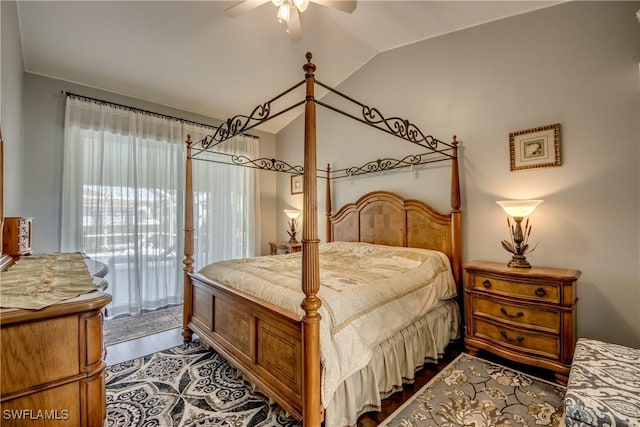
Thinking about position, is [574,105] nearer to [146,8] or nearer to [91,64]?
[146,8]

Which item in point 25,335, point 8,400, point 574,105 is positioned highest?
point 574,105

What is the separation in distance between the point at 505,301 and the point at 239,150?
4288 mm

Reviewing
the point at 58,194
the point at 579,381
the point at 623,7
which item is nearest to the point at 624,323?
the point at 579,381

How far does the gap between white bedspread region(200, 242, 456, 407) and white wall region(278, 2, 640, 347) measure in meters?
0.87

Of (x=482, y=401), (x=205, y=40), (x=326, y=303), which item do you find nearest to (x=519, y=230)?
(x=482, y=401)

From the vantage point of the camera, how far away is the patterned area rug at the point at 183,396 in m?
1.84

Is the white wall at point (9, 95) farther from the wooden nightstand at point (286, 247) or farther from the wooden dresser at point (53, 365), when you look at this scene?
the wooden nightstand at point (286, 247)

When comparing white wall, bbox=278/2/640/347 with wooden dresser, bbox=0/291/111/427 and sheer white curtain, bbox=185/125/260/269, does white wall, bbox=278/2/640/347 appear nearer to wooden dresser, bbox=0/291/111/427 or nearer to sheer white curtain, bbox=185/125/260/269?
sheer white curtain, bbox=185/125/260/269

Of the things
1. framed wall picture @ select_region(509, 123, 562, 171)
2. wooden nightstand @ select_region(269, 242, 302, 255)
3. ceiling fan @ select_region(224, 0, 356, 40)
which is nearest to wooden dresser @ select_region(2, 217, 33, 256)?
ceiling fan @ select_region(224, 0, 356, 40)

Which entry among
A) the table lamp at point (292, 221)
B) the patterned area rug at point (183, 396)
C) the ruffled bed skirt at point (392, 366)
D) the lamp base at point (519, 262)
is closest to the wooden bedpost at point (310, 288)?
the ruffled bed skirt at point (392, 366)

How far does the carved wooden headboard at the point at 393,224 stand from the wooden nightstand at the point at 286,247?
2.07 feet

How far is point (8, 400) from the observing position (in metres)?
0.81

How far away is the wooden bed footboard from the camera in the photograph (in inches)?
68.1

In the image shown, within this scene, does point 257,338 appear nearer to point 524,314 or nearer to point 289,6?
point 524,314
